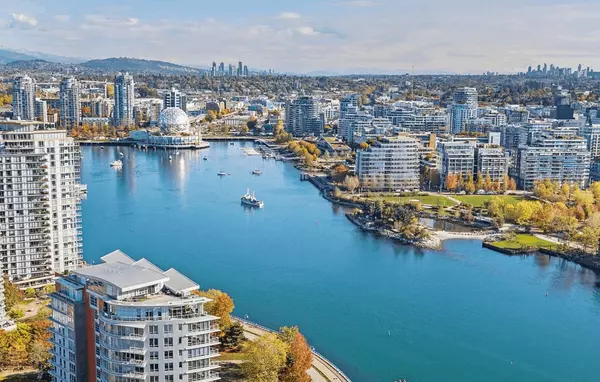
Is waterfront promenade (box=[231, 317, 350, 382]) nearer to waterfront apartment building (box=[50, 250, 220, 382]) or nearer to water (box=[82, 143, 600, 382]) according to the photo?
water (box=[82, 143, 600, 382])

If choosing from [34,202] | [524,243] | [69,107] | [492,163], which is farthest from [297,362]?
[69,107]

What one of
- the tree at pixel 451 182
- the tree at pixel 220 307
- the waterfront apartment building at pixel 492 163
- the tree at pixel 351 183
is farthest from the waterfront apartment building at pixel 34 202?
the waterfront apartment building at pixel 492 163

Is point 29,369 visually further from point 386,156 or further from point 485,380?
point 386,156

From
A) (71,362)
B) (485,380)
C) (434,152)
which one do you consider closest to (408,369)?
(485,380)

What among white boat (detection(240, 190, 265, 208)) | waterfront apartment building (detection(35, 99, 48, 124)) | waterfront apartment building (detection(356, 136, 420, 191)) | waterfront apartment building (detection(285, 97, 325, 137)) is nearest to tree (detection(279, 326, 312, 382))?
white boat (detection(240, 190, 265, 208))

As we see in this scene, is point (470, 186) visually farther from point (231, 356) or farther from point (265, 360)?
point (265, 360)

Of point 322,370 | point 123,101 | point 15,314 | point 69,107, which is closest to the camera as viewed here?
point 322,370
